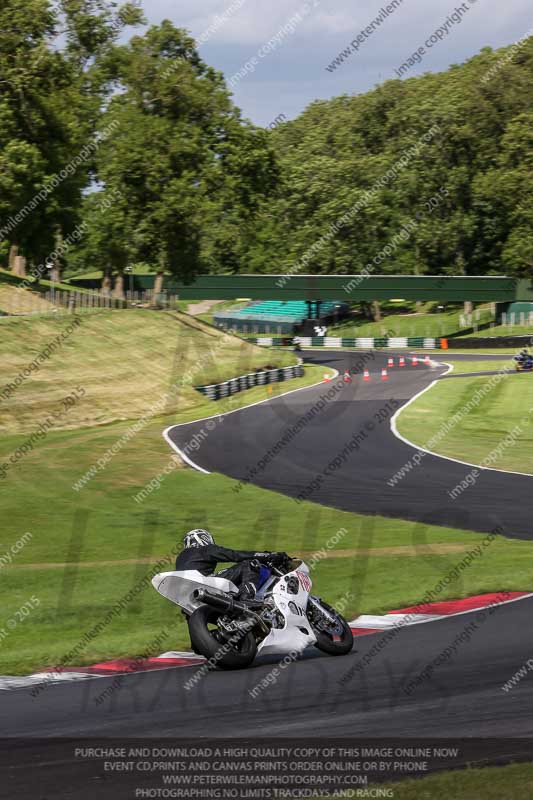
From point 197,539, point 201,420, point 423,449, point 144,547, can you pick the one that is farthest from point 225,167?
point 197,539

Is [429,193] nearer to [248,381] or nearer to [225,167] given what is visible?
[225,167]

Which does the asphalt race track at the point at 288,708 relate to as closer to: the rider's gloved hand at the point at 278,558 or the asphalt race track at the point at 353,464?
the rider's gloved hand at the point at 278,558

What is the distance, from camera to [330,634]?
10.2m

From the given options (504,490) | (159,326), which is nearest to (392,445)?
(504,490)

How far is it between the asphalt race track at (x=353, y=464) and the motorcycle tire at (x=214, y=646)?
9.68 meters

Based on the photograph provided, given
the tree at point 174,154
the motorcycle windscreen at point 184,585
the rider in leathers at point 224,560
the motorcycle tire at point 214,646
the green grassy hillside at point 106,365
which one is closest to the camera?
the motorcycle tire at point 214,646

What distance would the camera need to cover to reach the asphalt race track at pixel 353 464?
21.0 m

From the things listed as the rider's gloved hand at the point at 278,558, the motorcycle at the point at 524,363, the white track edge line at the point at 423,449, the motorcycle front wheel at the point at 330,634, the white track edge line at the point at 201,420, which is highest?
the rider's gloved hand at the point at 278,558

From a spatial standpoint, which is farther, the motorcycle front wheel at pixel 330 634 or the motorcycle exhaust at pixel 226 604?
the motorcycle front wheel at pixel 330 634

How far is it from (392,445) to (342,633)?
66.0 feet

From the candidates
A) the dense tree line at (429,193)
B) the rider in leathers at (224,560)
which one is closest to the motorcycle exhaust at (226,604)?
the rider in leathers at (224,560)

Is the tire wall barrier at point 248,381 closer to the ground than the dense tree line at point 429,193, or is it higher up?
closer to the ground

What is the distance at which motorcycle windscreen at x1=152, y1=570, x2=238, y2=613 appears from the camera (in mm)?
9797

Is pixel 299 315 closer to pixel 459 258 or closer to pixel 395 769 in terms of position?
pixel 459 258
